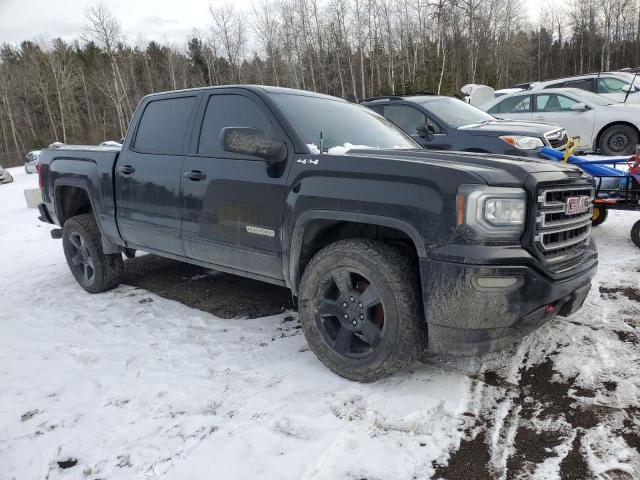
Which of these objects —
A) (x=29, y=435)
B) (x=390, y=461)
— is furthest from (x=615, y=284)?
(x=29, y=435)

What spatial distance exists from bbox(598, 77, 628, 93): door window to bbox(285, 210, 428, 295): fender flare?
1418 cm

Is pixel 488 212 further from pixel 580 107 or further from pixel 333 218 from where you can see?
pixel 580 107

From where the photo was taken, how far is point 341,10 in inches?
1770

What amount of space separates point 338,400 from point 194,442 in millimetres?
824

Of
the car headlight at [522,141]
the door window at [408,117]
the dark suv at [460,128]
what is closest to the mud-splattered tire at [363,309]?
the dark suv at [460,128]

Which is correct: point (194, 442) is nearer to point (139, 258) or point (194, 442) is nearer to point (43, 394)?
point (43, 394)

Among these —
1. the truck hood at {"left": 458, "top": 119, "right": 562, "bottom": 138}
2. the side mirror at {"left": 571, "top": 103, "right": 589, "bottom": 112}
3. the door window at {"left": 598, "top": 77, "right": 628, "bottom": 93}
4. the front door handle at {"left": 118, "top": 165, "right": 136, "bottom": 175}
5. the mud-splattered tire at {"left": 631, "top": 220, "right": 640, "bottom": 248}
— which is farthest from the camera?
the door window at {"left": 598, "top": 77, "right": 628, "bottom": 93}

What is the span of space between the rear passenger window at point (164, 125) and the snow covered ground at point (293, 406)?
159cm

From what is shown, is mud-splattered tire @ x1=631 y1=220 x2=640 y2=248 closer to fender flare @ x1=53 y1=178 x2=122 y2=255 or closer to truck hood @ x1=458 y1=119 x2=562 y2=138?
truck hood @ x1=458 y1=119 x2=562 y2=138

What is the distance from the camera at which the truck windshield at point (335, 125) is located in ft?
10.7

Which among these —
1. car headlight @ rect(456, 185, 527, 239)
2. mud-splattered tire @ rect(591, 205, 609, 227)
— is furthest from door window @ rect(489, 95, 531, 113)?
car headlight @ rect(456, 185, 527, 239)

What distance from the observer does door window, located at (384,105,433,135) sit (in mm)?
7309

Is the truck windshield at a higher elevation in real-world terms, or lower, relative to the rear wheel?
higher

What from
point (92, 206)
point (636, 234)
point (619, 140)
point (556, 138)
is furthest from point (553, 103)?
point (92, 206)
